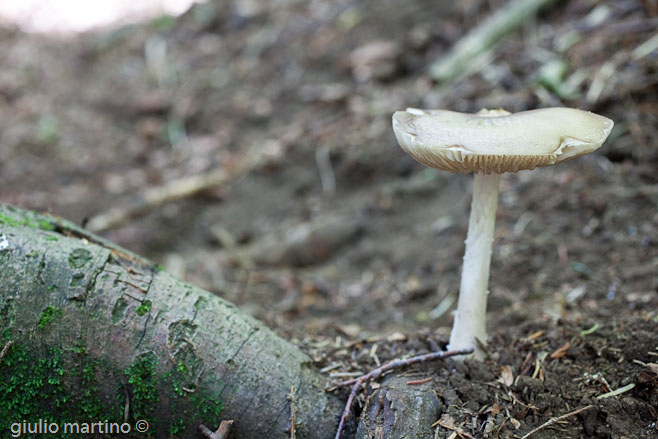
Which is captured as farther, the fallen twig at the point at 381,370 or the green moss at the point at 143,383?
the fallen twig at the point at 381,370

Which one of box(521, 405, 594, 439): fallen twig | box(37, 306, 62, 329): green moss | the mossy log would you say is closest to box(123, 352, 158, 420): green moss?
the mossy log

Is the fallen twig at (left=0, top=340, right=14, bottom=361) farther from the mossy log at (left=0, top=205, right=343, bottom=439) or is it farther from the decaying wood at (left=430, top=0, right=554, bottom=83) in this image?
the decaying wood at (left=430, top=0, right=554, bottom=83)

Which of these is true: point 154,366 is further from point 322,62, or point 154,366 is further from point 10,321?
point 322,62

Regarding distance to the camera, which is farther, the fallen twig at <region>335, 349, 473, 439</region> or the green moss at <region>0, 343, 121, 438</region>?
the fallen twig at <region>335, 349, 473, 439</region>

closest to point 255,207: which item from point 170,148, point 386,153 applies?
point 386,153

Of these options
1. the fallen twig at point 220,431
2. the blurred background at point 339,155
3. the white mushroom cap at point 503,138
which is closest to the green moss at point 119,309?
the fallen twig at point 220,431

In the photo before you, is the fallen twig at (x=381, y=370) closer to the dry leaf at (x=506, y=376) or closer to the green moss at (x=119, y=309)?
the dry leaf at (x=506, y=376)

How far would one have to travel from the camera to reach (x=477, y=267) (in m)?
1.99

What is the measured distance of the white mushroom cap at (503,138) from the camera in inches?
62.9

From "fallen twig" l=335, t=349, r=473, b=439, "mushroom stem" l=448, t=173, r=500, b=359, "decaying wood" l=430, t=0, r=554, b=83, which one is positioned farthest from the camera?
"decaying wood" l=430, t=0, r=554, b=83

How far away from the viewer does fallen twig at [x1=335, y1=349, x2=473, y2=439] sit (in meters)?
1.82

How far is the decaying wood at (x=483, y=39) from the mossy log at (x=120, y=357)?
3690 mm

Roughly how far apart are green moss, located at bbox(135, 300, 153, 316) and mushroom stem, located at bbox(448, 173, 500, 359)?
113 centimetres

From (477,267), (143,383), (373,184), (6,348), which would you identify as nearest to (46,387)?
(6,348)
